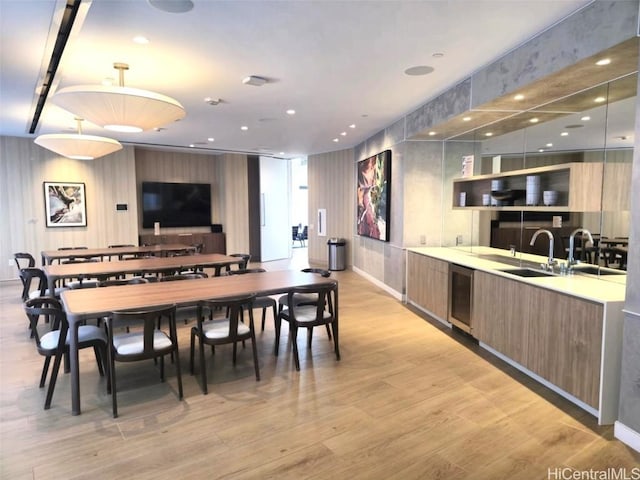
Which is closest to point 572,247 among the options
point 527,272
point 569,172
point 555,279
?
point 527,272

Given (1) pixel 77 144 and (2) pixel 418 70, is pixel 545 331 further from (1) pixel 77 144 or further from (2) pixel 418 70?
(1) pixel 77 144

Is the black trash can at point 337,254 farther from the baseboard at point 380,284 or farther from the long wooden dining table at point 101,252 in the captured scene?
the long wooden dining table at point 101,252

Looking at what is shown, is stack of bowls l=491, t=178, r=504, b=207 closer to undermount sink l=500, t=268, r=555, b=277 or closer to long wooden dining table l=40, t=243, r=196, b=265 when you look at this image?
undermount sink l=500, t=268, r=555, b=277

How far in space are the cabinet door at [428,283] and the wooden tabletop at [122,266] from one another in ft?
8.81

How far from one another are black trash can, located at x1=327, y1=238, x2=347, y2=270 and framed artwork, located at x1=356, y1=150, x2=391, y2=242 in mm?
987

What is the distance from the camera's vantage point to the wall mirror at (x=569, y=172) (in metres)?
3.27

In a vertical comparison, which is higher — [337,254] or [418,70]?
[418,70]

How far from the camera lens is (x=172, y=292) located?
12.1 feet

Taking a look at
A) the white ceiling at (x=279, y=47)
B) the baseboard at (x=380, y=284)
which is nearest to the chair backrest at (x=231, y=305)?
the white ceiling at (x=279, y=47)

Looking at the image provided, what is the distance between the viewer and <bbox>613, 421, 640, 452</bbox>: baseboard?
250 centimetres

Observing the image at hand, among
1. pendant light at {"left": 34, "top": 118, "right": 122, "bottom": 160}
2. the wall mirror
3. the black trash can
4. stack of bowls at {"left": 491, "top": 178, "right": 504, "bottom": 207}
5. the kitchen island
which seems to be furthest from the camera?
the black trash can

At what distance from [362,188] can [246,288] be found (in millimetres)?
5117

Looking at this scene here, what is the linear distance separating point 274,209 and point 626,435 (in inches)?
388

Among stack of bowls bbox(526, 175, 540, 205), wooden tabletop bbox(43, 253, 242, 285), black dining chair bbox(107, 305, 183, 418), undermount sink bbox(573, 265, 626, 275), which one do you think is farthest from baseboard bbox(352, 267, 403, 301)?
black dining chair bbox(107, 305, 183, 418)
